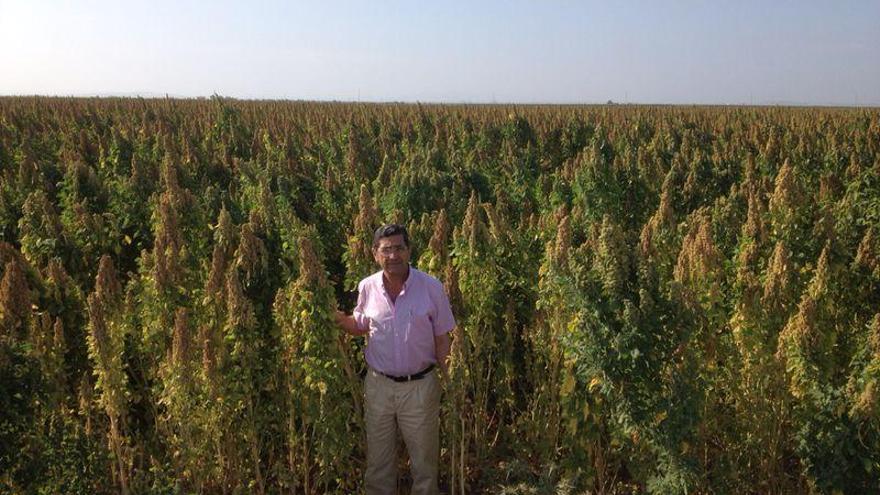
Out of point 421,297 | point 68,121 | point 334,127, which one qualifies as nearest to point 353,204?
point 421,297

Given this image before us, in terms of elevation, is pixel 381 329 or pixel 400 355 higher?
pixel 381 329

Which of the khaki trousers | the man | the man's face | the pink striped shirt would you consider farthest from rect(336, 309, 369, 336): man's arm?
the man's face

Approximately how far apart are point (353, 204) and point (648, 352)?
5616 mm

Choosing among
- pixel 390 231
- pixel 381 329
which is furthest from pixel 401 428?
pixel 390 231

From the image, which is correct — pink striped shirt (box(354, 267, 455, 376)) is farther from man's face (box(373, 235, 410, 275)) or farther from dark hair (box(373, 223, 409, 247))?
dark hair (box(373, 223, 409, 247))

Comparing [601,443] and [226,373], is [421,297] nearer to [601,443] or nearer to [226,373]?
[226,373]

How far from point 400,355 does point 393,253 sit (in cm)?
58

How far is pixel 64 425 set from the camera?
3490 mm

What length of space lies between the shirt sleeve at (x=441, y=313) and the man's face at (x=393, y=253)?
226 millimetres

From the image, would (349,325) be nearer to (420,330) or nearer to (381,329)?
(381,329)

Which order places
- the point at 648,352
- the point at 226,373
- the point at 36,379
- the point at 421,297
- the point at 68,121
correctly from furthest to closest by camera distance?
the point at 68,121 → the point at 421,297 → the point at 226,373 → the point at 648,352 → the point at 36,379

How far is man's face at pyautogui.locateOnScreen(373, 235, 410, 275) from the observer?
353cm

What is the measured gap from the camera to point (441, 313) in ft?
12.0

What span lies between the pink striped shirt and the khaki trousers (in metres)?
0.11
